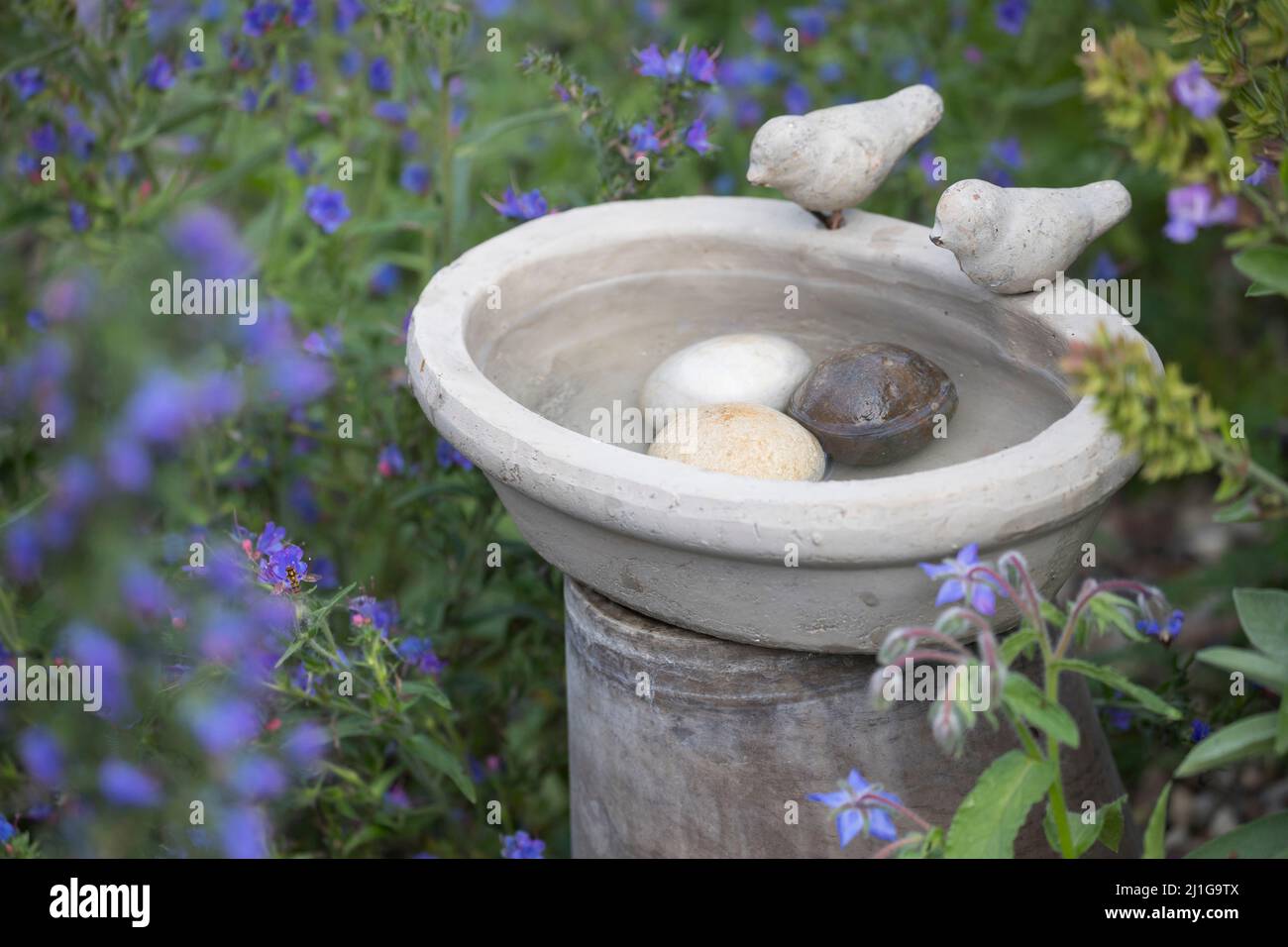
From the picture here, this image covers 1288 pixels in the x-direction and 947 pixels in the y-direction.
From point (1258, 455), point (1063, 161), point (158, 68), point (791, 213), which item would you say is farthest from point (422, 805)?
point (1063, 161)

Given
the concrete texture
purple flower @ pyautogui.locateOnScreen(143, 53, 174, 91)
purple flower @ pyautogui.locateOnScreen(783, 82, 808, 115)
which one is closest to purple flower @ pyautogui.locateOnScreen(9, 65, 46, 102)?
purple flower @ pyautogui.locateOnScreen(143, 53, 174, 91)

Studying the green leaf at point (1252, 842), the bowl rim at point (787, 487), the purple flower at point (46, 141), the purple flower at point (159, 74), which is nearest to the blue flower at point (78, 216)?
the purple flower at point (46, 141)

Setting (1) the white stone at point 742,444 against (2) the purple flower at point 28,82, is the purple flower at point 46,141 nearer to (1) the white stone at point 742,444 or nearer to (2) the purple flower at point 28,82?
(2) the purple flower at point 28,82

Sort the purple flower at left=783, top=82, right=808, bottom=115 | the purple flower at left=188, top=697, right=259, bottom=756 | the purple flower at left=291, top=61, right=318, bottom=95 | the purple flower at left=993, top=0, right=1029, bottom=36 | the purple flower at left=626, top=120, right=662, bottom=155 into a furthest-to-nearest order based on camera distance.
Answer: the purple flower at left=783, top=82, right=808, bottom=115 < the purple flower at left=993, top=0, right=1029, bottom=36 < the purple flower at left=291, top=61, right=318, bottom=95 < the purple flower at left=626, top=120, right=662, bottom=155 < the purple flower at left=188, top=697, right=259, bottom=756

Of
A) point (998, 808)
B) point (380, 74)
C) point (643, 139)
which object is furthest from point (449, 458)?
point (998, 808)

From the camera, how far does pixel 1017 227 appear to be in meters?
1.84

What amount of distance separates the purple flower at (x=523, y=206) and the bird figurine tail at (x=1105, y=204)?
0.83 m

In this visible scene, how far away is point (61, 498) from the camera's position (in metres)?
1.90

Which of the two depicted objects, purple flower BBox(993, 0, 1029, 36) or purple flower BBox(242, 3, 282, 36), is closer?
purple flower BBox(242, 3, 282, 36)

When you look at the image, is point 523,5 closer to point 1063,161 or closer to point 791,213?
point 1063,161

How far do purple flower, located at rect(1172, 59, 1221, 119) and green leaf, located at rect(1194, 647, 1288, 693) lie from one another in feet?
1.67

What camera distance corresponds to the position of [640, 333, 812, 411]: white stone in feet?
6.60

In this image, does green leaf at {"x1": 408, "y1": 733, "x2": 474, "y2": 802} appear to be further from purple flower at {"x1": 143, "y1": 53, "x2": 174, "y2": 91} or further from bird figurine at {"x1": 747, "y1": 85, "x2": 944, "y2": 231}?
purple flower at {"x1": 143, "y1": 53, "x2": 174, "y2": 91}

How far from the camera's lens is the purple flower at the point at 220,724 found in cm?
178
